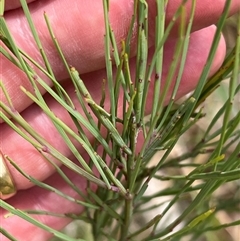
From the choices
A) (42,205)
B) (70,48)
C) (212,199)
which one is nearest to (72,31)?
(70,48)

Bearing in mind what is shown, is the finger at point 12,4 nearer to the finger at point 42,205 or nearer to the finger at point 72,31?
the finger at point 72,31

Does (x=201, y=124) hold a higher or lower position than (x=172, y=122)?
higher

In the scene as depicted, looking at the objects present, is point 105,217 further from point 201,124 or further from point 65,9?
point 201,124

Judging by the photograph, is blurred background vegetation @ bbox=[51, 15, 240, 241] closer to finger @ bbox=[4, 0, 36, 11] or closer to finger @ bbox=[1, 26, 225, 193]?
finger @ bbox=[1, 26, 225, 193]


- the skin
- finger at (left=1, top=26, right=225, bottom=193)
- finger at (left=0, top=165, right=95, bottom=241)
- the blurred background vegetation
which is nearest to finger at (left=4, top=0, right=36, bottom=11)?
the skin

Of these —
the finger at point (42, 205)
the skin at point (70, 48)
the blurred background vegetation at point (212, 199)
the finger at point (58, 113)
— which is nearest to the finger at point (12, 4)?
the skin at point (70, 48)

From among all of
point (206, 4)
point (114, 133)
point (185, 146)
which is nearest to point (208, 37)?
point (206, 4)

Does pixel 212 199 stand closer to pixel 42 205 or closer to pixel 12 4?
pixel 42 205
